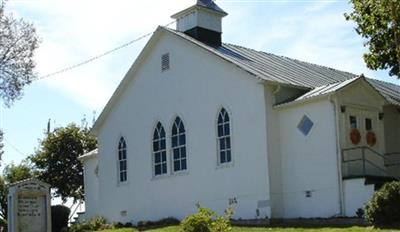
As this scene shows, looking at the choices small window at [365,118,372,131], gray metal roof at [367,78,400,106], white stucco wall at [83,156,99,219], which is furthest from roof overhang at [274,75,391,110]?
white stucco wall at [83,156,99,219]

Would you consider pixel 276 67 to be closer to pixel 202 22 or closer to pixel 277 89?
pixel 277 89

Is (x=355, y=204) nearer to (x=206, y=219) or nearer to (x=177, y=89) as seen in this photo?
(x=206, y=219)

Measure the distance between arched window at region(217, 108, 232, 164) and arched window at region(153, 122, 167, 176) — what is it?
3.62m

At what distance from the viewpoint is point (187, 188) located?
2925 centimetres

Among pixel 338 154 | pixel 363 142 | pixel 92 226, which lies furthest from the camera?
pixel 92 226

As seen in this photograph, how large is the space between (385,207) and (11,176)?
3683cm

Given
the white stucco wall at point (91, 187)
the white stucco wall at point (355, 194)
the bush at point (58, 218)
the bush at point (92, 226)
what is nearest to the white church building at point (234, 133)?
the white stucco wall at point (355, 194)

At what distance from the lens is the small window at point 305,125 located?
82.3 feet

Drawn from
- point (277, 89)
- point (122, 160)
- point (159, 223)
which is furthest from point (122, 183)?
point (277, 89)

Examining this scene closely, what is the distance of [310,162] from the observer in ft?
82.2

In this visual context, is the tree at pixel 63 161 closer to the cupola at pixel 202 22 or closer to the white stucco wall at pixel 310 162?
the cupola at pixel 202 22

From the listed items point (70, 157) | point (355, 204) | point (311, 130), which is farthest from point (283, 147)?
point (70, 157)

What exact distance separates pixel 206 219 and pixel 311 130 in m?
8.85

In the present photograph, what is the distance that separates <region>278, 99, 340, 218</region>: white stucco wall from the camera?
2425 centimetres
